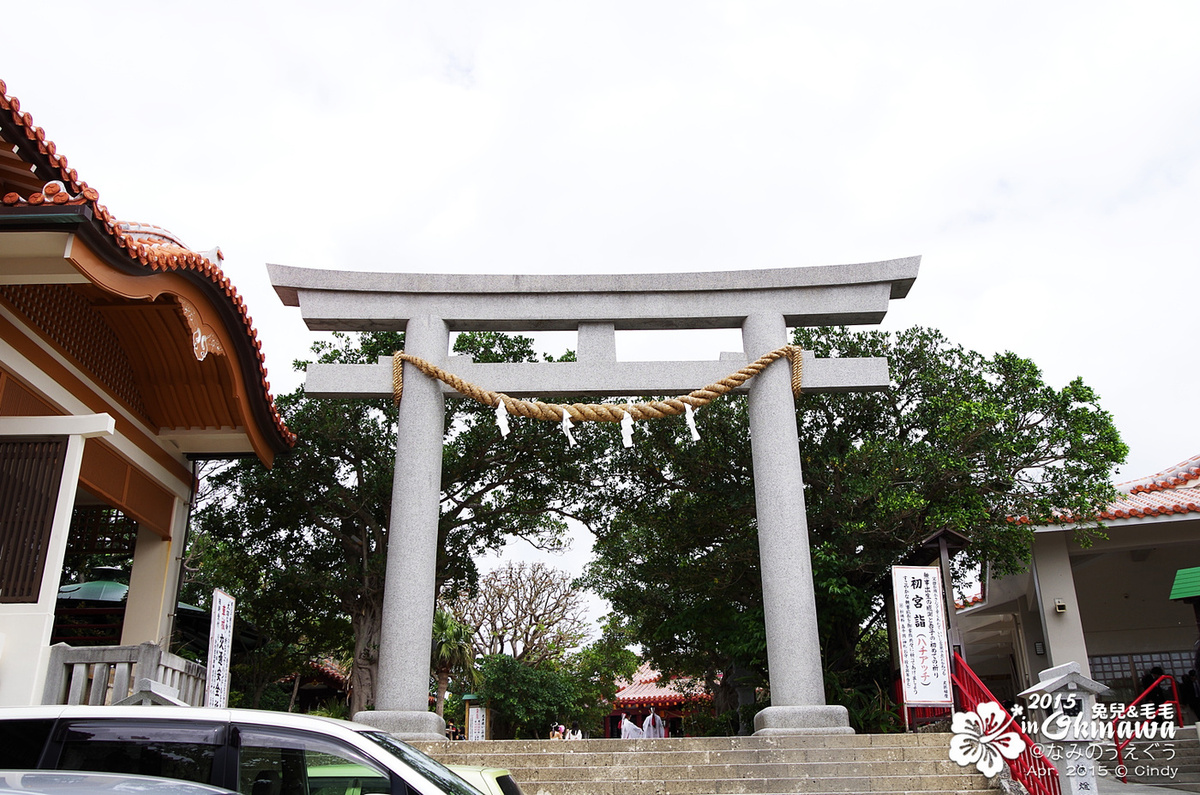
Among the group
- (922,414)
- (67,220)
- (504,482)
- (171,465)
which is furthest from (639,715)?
(67,220)

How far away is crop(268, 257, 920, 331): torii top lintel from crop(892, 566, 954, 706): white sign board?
299 centimetres

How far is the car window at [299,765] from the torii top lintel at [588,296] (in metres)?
6.74

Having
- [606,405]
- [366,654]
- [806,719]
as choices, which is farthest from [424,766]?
[366,654]

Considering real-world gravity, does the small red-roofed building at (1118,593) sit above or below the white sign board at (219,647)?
above

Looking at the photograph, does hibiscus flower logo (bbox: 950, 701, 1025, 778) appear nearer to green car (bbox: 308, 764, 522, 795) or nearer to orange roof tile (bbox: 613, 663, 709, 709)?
green car (bbox: 308, 764, 522, 795)

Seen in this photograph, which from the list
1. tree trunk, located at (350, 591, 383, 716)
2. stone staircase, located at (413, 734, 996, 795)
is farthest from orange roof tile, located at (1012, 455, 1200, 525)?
tree trunk, located at (350, 591, 383, 716)

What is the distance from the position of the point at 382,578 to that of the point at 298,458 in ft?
6.95

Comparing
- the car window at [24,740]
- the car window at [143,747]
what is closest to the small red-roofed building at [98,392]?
the car window at [24,740]

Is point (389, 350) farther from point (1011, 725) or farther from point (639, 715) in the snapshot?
point (639, 715)

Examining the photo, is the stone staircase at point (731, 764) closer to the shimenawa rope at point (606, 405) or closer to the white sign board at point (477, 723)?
the shimenawa rope at point (606, 405)

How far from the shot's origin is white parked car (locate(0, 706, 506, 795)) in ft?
12.3

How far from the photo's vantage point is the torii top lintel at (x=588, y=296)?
32.9 feet

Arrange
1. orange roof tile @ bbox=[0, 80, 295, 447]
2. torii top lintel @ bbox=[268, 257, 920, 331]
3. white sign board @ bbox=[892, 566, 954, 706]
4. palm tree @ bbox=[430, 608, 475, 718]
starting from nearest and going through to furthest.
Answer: orange roof tile @ bbox=[0, 80, 295, 447] → white sign board @ bbox=[892, 566, 954, 706] → torii top lintel @ bbox=[268, 257, 920, 331] → palm tree @ bbox=[430, 608, 475, 718]

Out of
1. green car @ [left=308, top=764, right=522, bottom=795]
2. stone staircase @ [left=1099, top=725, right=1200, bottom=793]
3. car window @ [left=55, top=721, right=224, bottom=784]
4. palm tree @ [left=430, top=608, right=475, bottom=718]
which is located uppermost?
palm tree @ [left=430, top=608, right=475, bottom=718]
